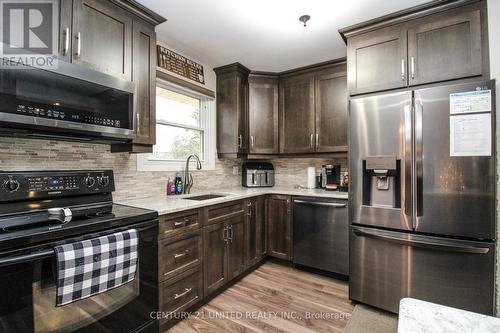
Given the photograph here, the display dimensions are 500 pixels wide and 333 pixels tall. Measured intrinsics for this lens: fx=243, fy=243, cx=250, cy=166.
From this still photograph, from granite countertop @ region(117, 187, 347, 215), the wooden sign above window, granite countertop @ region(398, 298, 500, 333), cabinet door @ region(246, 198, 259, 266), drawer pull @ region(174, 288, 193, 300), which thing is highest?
the wooden sign above window

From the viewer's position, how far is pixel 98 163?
73.0 inches

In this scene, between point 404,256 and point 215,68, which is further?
point 215,68

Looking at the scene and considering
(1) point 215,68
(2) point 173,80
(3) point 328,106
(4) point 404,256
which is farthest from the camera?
(1) point 215,68

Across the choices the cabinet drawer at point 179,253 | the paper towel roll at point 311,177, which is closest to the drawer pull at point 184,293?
the cabinet drawer at point 179,253

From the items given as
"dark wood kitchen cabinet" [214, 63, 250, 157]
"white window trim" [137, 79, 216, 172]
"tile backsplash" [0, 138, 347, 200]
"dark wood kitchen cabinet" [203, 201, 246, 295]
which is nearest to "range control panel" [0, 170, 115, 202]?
"tile backsplash" [0, 138, 347, 200]

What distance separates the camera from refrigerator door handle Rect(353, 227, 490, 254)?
161 centimetres

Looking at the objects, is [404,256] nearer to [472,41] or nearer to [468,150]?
[468,150]

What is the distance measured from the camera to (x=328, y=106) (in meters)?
2.82

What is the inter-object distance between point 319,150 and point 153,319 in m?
2.28

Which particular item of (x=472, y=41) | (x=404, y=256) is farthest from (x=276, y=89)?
(x=404, y=256)

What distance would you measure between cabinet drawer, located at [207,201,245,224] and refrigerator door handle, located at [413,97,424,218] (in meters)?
1.47

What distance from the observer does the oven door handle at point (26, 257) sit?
3.16ft

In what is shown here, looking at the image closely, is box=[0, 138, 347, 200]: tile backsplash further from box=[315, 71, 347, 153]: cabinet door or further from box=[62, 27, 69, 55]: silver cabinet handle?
box=[62, 27, 69, 55]: silver cabinet handle

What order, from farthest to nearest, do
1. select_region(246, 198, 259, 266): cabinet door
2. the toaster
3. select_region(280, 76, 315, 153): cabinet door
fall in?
the toaster, select_region(280, 76, 315, 153): cabinet door, select_region(246, 198, 259, 266): cabinet door
